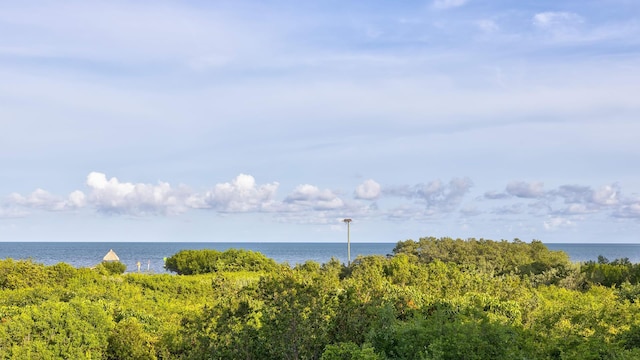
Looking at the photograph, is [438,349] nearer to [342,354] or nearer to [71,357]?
[342,354]

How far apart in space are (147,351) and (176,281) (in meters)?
13.1

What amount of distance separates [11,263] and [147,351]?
19.4 metres

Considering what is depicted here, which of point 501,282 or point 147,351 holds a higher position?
point 501,282

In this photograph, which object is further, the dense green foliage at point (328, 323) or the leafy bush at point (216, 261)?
the leafy bush at point (216, 261)

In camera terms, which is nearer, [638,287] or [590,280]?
[638,287]

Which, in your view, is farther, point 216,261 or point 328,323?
point 216,261

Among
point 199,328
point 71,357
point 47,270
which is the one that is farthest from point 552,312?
point 47,270

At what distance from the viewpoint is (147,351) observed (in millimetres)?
17359

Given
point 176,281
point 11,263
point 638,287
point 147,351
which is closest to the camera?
point 147,351

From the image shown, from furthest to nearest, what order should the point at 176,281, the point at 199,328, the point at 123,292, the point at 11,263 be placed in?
1. the point at 11,263
2. the point at 176,281
3. the point at 123,292
4. the point at 199,328

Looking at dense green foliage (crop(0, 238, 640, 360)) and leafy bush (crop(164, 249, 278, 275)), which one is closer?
dense green foliage (crop(0, 238, 640, 360))

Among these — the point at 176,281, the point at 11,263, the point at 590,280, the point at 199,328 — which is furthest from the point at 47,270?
the point at 590,280

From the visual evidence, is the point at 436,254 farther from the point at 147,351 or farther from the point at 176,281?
the point at 147,351

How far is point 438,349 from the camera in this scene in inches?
447
